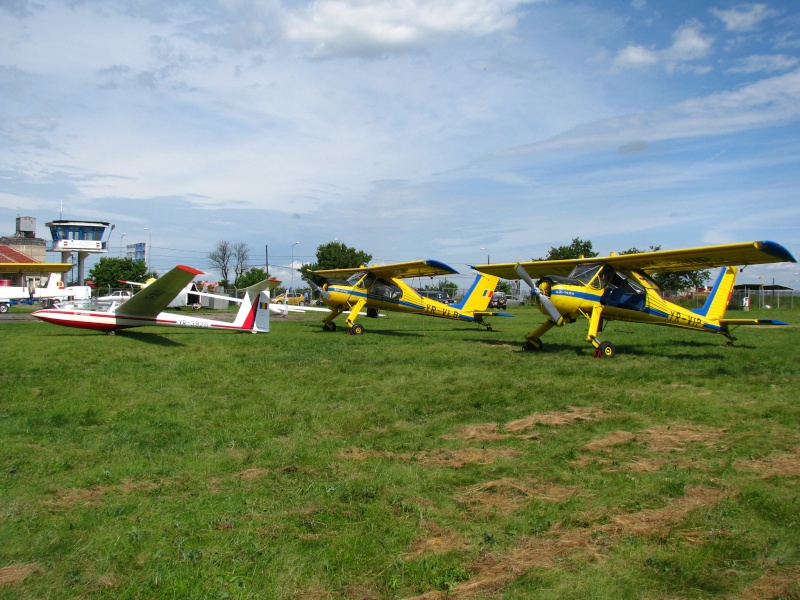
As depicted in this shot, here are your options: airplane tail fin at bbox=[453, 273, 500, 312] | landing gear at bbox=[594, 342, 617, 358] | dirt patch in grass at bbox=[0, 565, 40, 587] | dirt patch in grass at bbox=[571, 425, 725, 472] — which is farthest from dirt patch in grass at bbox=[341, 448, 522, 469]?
airplane tail fin at bbox=[453, 273, 500, 312]

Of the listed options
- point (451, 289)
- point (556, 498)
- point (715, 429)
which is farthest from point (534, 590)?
point (451, 289)

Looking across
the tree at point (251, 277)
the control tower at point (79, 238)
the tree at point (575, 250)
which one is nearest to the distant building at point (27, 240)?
the control tower at point (79, 238)

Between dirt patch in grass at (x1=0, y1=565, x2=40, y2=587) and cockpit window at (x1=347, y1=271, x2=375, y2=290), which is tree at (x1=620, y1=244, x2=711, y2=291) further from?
dirt patch in grass at (x1=0, y1=565, x2=40, y2=587)

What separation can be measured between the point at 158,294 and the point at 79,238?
66619mm

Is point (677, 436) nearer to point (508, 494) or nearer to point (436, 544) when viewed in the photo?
point (508, 494)

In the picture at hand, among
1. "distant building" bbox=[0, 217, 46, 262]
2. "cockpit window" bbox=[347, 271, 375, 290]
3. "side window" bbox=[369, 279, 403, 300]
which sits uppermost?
"distant building" bbox=[0, 217, 46, 262]

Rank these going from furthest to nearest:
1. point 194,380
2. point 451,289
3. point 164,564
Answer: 1. point 451,289
2. point 194,380
3. point 164,564

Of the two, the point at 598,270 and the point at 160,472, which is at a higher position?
the point at 598,270

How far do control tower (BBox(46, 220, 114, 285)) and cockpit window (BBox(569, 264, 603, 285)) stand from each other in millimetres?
70914

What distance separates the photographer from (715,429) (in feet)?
23.5

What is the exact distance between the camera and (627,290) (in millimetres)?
15102

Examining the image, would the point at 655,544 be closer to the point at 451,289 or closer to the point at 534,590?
the point at 534,590

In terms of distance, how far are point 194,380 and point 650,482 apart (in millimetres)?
7817

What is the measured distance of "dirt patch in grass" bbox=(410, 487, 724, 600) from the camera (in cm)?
368
